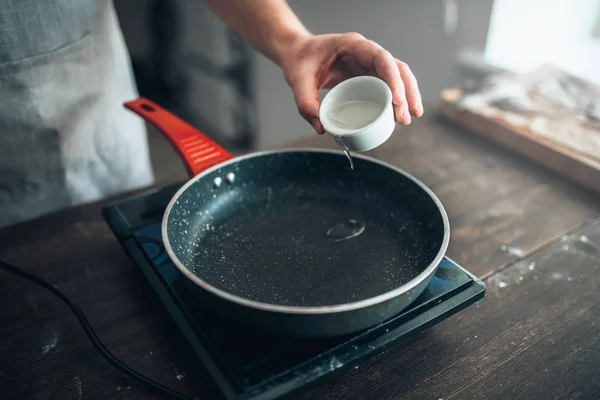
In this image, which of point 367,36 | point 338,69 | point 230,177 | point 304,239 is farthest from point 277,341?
point 367,36

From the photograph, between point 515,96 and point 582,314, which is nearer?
point 582,314

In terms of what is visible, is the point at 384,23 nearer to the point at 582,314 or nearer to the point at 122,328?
the point at 582,314

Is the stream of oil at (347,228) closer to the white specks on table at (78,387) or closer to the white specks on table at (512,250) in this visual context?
the white specks on table at (512,250)

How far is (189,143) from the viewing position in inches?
27.0

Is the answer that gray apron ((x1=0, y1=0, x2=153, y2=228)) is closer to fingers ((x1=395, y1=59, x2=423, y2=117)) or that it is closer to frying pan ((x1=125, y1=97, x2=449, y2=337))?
frying pan ((x1=125, y1=97, x2=449, y2=337))

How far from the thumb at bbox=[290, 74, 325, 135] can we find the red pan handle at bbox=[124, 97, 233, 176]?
0.13 metres

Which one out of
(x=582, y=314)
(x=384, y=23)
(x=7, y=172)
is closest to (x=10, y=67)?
(x=7, y=172)

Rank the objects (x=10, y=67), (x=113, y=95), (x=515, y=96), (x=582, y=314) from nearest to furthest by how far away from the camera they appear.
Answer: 1. (x=582, y=314)
2. (x=10, y=67)
3. (x=113, y=95)
4. (x=515, y=96)

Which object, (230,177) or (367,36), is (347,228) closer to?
(230,177)

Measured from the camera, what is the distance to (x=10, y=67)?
687 millimetres

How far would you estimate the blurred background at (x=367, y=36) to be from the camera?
5.00ft

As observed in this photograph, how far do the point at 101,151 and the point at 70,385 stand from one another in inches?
18.5

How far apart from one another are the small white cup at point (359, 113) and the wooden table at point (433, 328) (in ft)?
0.74

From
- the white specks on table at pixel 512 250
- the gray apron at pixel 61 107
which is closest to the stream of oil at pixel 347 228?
the white specks on table at pixel 512 250
